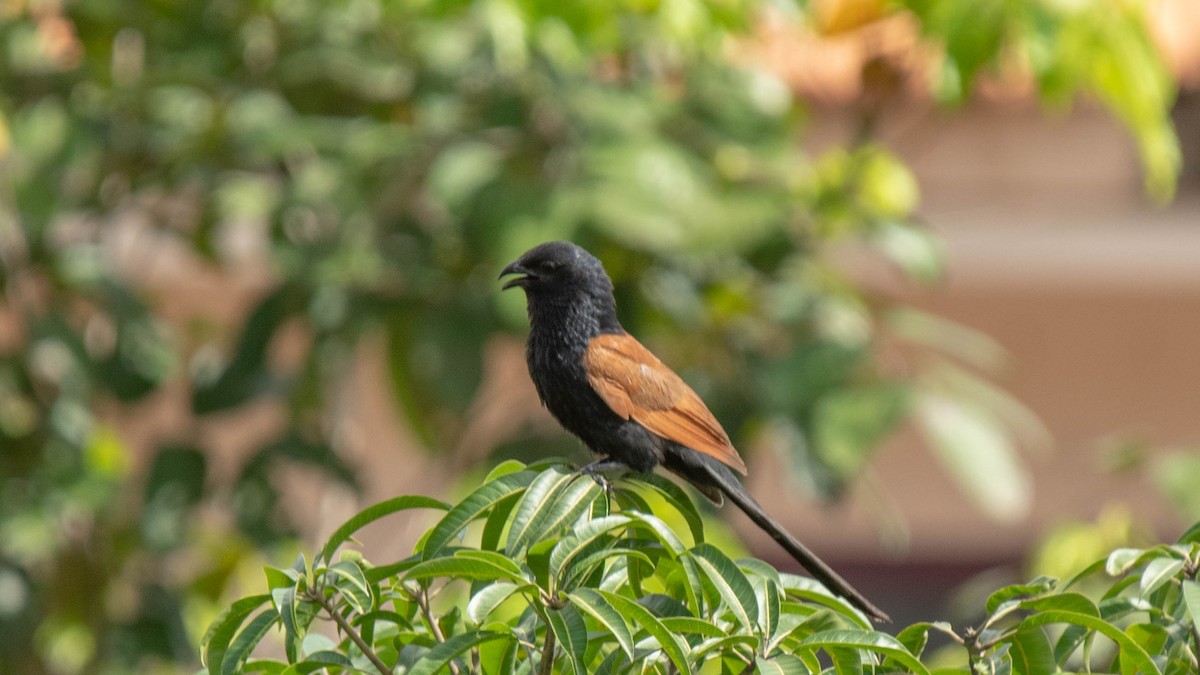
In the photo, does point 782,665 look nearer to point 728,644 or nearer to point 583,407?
point 728,644

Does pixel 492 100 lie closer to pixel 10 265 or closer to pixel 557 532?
pixel 10 265

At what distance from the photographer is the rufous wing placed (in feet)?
7.73

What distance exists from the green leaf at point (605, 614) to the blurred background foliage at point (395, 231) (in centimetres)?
188

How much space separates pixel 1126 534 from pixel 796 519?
11.1ft

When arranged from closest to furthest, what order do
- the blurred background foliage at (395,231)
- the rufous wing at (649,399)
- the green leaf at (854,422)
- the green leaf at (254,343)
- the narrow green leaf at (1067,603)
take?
the narrow green leaf at (1067,603) → the rufous wing at (649,399) → the green leaf at (854,422) → the blurred background foliage at (395,231) → the green leaf at (254,343)

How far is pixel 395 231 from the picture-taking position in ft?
12.8

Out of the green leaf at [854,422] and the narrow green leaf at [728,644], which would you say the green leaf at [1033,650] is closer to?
the narrow green leaf at [728,644]

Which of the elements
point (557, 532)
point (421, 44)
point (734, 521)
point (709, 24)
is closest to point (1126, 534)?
point (734, 521)

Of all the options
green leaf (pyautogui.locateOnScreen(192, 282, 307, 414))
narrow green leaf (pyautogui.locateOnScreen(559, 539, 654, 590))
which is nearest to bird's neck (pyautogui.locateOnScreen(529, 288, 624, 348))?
narrow green leaf (pyautogui.locateOnScreen(559, 539, 654, 590))

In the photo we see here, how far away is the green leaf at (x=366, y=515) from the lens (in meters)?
1.56

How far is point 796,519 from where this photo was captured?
712cm

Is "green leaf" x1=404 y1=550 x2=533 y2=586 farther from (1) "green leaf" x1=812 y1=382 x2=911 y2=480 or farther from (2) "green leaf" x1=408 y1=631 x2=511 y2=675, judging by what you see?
(1) "green leaf" x1=812 y1=382 x2=911 y2=480

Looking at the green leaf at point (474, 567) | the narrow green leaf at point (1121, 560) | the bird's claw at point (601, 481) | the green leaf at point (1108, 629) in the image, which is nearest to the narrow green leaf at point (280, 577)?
the green leaf at point (474, 567)

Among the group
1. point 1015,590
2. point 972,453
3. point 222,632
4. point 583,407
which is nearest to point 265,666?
point 222,632
